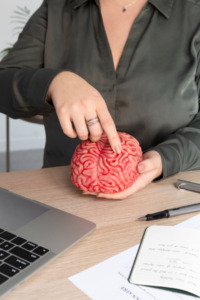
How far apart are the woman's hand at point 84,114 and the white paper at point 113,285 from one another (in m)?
0.23

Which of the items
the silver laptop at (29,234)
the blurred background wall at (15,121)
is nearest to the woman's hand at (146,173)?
the silver laptop at (29,234)

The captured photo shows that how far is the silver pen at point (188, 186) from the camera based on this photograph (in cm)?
70

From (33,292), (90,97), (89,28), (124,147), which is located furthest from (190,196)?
(89,28)

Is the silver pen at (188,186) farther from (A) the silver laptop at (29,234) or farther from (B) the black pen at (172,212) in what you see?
(A) the silver laptop at (29,234)

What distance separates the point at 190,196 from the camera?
68 cm

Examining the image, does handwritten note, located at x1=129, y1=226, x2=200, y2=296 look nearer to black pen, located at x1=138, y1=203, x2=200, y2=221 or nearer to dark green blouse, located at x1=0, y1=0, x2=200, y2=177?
black pen, located at x1=138, y1=203, x2=200, y2=221

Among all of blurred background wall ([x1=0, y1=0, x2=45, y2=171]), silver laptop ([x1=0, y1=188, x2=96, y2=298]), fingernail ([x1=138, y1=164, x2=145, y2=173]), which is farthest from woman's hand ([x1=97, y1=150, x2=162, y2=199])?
blurred background wall ([x1=0, y1=0, x2=45, y2=171])

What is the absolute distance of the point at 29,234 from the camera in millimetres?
497

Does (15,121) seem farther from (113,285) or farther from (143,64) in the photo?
(113,285)

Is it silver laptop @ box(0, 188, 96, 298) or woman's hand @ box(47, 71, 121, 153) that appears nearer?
silver laptop @ box(0, 188, 96, 298)

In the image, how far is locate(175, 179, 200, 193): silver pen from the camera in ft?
2.30

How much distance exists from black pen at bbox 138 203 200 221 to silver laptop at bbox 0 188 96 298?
10 cm

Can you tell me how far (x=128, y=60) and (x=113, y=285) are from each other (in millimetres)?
620

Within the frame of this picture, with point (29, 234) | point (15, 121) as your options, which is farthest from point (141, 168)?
point (15, 121)
